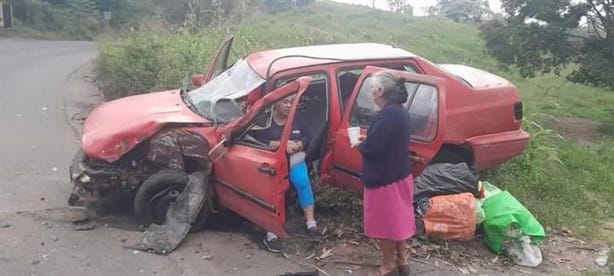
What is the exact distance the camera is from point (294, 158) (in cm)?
576

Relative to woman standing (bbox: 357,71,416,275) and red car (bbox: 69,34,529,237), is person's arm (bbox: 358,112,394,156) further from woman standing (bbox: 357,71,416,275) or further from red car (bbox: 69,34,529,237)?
red car (bbox: 69,34,529,237)

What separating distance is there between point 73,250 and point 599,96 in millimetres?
18372

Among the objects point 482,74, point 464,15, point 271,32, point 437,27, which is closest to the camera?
point 482,74

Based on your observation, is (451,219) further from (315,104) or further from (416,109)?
(315,104)

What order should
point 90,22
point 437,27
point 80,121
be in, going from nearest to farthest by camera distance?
point 80,121
point 437,27
point 90,22

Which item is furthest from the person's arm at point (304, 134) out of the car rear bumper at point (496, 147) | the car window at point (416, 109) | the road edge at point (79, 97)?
the road edge at point (79, 97)

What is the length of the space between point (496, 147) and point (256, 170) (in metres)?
2.97

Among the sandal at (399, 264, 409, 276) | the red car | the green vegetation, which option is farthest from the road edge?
the sandal at (399, 264, 409, 276)

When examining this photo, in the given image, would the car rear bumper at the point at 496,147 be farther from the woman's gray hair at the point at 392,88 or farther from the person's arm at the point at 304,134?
the woman's gray hair at the point at 392,88

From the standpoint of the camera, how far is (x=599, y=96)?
803 inches

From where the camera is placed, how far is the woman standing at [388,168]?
4.97 m

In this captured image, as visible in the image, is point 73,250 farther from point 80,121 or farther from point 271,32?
point 271,32

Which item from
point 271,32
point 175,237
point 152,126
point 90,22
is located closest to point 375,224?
point 175,237

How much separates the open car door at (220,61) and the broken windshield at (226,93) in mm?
732
